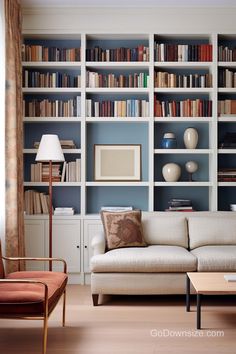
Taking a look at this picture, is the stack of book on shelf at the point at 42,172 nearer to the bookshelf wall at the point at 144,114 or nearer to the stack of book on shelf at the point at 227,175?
the bookshelf wall at the point at 144,114

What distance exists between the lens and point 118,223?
5.20 meters

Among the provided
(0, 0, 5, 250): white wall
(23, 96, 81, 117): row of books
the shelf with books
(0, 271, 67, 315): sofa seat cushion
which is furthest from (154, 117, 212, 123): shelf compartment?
(0, 271, 67, 315): sofa seat cushion

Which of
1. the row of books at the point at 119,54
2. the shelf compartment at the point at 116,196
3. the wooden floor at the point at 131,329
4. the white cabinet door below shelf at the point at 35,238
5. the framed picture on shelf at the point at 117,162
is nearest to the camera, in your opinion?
the wooden floor at the point at 131,329

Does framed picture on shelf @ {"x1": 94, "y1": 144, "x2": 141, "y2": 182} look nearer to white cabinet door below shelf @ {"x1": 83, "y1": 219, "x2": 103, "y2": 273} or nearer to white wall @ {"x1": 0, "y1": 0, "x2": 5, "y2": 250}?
white cabinet door below shelf @ {"x1": 83, "y1": 219, "x2": 103, "y2": 273}

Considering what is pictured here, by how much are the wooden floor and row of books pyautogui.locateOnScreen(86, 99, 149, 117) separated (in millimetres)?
2079

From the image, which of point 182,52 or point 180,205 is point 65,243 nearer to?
point 180,205

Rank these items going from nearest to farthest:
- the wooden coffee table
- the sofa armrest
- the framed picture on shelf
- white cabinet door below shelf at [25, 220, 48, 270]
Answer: the wooden coffee table
the sofa armrest
white cabinet door below shelf at [25, 220, 48, 270]
the framed picture on shelf

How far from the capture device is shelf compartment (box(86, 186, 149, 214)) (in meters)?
6.08

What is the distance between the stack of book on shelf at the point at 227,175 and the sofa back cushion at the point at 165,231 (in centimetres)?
73

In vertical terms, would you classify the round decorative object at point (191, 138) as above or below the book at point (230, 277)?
above

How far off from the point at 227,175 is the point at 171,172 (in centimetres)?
64

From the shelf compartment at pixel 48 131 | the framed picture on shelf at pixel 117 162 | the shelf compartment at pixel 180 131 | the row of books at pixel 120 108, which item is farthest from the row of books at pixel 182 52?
the shelf compartment at pixel 48 131

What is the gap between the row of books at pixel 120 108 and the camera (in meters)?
5.80

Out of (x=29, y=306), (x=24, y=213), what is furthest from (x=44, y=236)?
(x=29, y=306)
